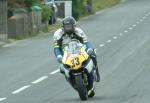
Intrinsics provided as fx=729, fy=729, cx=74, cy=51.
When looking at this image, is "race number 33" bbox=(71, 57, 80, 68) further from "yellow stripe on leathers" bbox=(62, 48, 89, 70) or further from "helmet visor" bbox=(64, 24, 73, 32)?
"helmet visor" bbox=(64, 24, 73, 32)

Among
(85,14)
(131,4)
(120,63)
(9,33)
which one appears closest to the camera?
(120,63)

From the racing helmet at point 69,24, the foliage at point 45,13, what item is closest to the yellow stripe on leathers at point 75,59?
the racing helmet at point 69,24

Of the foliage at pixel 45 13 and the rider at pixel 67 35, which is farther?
the foliage at pixel 45 13

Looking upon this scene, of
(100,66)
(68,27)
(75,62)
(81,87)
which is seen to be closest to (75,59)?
(75,62)

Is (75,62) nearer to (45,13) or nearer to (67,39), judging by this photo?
(67,39)

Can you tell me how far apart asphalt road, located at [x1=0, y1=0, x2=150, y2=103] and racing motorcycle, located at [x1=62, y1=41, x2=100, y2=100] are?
12.6 inches

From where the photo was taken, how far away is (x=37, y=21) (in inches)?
1502

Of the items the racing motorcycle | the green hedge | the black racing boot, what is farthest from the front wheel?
the green hedge

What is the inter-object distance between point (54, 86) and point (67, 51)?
3.31 m

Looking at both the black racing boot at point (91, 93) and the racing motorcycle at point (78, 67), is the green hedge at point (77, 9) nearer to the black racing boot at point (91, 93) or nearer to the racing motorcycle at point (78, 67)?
the black racing boot at point (91, 93)

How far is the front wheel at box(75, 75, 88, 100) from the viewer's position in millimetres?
13805

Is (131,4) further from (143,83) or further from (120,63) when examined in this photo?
(143,83)

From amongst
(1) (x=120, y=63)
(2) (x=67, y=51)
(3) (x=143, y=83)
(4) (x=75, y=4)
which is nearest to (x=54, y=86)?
(3) (x=143, y=83)

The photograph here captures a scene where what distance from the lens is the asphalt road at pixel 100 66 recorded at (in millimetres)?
15148
